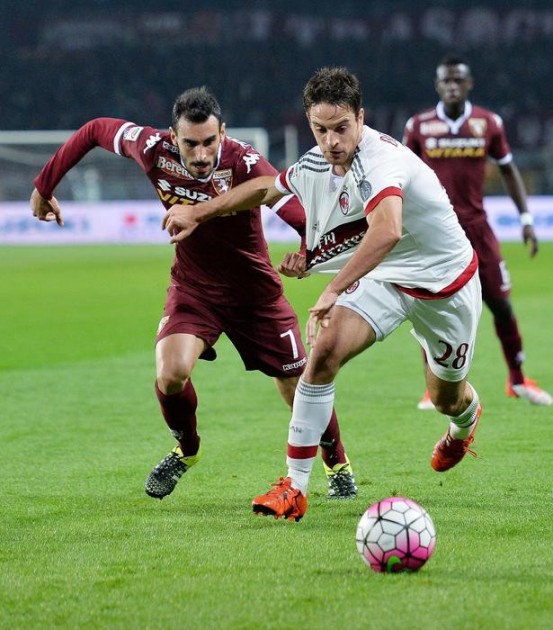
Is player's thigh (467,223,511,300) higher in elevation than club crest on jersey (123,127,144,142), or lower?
lower

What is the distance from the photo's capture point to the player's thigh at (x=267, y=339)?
5.75 m

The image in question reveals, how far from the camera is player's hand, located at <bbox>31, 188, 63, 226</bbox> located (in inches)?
234

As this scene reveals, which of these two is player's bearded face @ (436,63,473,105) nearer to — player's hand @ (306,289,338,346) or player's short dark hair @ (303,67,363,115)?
player's short dark hair @ (303,67,363,115)

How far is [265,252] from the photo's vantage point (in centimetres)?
586

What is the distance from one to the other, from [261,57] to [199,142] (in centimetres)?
3330

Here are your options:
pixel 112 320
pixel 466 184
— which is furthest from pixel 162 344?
pixel 112 320

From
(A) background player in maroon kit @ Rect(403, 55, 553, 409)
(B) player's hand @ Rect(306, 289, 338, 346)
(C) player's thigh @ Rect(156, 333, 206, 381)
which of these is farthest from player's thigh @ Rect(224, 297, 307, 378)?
(A) background player in maroon kit @ Rect(403, 55, 553, 409)

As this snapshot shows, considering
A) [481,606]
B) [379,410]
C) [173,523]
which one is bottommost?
[379,410]

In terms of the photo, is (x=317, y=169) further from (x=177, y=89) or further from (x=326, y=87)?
(x=177, y=89)

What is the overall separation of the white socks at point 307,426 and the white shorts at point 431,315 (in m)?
0.38

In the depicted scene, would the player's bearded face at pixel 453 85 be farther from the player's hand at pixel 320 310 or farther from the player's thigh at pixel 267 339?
the player's hand at pixel 320 310

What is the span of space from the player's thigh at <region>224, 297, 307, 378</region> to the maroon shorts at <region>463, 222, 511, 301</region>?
2.98 m

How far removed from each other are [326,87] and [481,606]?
86.9 inches

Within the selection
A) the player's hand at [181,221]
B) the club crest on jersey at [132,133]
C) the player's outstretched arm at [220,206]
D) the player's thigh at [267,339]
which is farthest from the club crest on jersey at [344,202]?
the club crest on jersey at [132,133]
